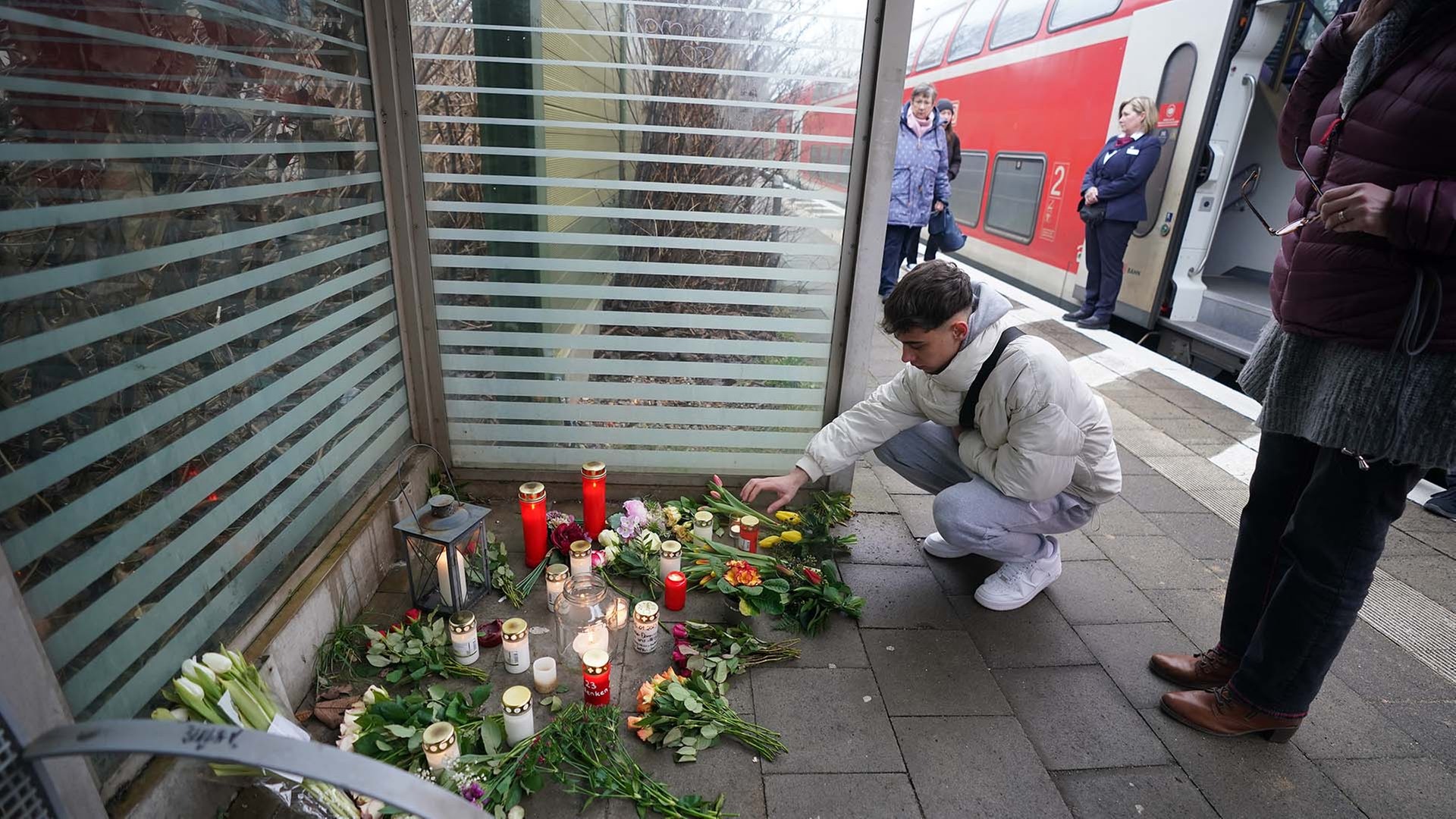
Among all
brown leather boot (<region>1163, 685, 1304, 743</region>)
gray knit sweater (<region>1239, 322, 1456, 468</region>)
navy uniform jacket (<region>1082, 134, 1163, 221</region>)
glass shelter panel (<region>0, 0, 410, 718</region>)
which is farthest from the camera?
navy uniform jacket (<region>1082, 134, 1163, 221</region>)

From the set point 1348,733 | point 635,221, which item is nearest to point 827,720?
point 1348,733

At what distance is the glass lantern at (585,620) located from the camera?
229cm

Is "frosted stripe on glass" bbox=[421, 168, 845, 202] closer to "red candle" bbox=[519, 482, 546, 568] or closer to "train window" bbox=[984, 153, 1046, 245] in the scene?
"red candle" bbox=[519, 482, 546, 568]

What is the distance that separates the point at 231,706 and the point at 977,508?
7.47ft

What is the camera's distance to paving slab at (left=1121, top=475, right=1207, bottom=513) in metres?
3.76

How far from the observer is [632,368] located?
3.26m

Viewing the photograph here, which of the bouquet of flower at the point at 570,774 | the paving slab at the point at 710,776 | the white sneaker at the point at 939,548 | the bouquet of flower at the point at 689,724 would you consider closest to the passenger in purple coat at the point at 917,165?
Answer: the white sneaker at the point at 939,548

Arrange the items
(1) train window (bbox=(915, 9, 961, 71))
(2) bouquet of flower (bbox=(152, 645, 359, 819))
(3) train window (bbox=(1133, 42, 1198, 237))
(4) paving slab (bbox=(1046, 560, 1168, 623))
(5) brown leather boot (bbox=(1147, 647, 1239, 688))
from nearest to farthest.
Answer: (2) bouquet of flower (bbox=(152, 645, 359, 819)) < (5) brown leather boot (bbox=(1147, 647, 1239, 688)) < (4) paving slab (bbox=(1046, 560, 1168, 623)) < (3) train window (bbox=(1133, 42, 1198, 237)) < (1) train window (bbox=(915, 9, 961, 71))

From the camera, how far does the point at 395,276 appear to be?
3.00 meters

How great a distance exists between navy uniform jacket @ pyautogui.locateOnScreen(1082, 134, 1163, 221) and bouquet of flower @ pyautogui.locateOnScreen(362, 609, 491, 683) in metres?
6.29

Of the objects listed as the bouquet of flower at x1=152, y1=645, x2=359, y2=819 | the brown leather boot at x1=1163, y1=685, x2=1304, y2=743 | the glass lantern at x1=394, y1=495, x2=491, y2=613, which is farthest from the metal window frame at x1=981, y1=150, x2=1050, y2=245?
the bouquet of flower at x1=152, y1=645, x2=359, y2=819

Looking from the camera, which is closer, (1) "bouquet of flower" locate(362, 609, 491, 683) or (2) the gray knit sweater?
(2) the gray knit sweater

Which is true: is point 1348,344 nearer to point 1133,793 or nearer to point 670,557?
point 1133,793

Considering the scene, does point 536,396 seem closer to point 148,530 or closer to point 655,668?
point 655,668
